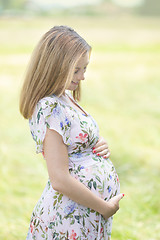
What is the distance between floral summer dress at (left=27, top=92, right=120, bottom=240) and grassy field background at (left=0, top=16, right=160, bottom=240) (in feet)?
3.77

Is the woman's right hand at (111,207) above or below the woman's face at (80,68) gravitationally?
below

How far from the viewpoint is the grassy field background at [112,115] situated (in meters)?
3.05

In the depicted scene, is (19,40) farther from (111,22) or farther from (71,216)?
(71,216)

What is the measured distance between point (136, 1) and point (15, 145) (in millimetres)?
3668

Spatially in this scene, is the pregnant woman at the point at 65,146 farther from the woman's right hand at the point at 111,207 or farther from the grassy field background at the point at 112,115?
the grassy field background at the point at 112,115

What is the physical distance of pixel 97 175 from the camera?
1498 mm

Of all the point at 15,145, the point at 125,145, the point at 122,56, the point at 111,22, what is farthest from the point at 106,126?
the point at 111,22

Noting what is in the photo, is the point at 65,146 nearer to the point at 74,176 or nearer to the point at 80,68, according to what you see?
the point at 74,176

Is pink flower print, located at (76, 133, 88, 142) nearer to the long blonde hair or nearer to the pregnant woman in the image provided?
the pregnant woman

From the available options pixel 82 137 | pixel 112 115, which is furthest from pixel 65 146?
pixel 112 115

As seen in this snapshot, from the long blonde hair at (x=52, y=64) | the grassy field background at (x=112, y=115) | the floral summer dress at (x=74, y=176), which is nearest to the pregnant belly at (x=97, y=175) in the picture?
the floral summer dress at (x=74, y=176)

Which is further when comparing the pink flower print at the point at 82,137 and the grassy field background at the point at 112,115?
the grassy field background at the point at 112,115

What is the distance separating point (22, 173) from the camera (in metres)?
3.76

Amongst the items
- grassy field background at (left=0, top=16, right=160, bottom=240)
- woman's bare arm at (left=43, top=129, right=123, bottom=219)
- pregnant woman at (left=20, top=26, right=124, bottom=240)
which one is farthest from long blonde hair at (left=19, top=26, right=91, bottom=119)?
grassy field background at (left=0, top=16, right=160, bottom=240)
